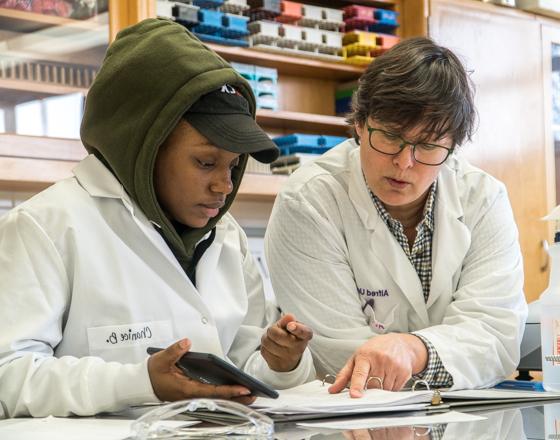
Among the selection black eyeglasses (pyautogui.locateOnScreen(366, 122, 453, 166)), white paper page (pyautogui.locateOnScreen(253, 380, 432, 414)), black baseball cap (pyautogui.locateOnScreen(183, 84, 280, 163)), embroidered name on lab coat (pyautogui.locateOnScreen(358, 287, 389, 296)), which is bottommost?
embroidered name on lab coat (pyautogui.locateOnScreen(358, 287, 389, 296))

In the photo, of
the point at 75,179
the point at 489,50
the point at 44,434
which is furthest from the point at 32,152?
the point at 489,50

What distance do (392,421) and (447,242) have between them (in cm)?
77

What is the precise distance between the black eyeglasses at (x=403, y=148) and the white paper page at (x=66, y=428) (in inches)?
32.8

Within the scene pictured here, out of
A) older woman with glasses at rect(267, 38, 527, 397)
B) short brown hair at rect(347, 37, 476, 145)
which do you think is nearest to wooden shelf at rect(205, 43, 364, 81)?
older woman with glasses at rect(267, 38, 527, 397)

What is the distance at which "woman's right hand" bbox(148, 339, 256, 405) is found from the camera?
1.20 m

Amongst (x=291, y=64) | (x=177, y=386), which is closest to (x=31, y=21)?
(x=291, y=64)

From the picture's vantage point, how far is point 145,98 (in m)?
1.46

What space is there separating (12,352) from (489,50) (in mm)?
2904

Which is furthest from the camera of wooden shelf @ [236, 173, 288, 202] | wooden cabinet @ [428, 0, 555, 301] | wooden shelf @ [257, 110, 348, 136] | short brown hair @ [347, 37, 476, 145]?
wooden cabinet @ [428, 0, 555, 301]

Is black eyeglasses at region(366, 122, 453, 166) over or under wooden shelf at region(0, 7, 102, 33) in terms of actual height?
under

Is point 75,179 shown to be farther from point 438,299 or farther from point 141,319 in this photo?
point 438,299

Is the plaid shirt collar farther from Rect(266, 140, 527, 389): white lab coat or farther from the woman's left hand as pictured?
the woman's left hand

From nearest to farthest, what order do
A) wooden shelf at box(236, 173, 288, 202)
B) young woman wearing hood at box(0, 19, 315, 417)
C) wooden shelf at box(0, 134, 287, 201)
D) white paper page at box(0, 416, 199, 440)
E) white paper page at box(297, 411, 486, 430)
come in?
1. white paper page at box(0, 416, 199, 440)
2. white paper page at box(297, 411, 486, 430)
3. young woman wearing hood at box(0, 19, 315, 417)
4. wooden shelf at box(0, 134, 287, 201)
5. wooden shelf at box(236, 173, 288, 202)

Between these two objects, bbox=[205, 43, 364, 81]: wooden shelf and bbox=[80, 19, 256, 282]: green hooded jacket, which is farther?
bbox=[205, 43, 364, 81]: wooden shelf
